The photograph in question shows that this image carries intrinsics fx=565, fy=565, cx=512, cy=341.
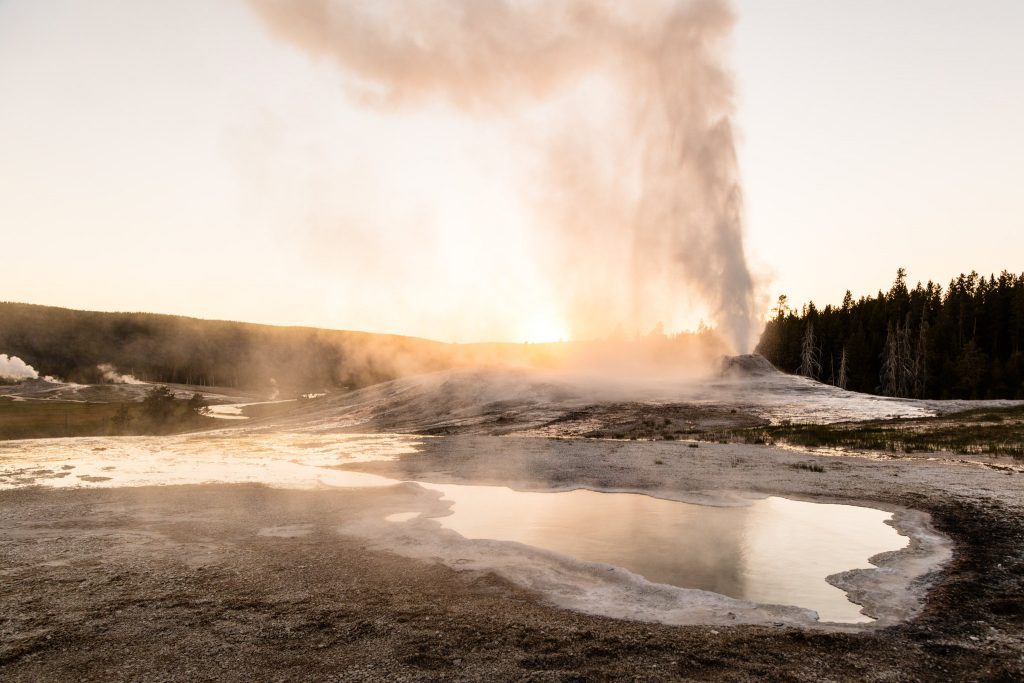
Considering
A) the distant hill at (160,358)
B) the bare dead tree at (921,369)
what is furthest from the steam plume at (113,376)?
the bare dead tree at (921,369)

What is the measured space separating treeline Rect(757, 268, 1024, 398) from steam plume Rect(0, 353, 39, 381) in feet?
567

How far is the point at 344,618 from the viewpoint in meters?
6.97

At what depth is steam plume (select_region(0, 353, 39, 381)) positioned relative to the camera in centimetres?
14025

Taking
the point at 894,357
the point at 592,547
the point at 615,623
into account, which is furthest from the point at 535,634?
the point at 894,357

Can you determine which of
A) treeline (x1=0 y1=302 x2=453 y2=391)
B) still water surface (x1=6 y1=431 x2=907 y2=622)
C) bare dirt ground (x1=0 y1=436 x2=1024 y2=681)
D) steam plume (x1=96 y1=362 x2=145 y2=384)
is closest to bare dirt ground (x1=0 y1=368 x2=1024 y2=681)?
bare dirt ground (x1=0 y1=436 x2=1024 y2=681)

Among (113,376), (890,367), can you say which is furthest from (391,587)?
(113,376)

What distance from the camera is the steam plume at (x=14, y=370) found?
140250 millimetres

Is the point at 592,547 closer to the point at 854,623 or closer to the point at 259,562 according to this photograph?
the point at 854,623

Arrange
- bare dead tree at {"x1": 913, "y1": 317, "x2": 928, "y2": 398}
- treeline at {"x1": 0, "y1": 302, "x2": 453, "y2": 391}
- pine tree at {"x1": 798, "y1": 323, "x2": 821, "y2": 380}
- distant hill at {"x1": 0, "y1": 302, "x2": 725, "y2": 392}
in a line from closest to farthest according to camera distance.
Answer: bare dead tree at {"x1": 913, "y1": 317, "x2": 928, "y2": 398}
pine tree at {"x1": 798, "y1": 323, "x2": 821, "y2": 380}
distant hill at {"x1": 0, "y1": 302, "x2": 725, "y2": 392}
treeline at {"x1": 0, "y1": 302, "x2": 453, "y2": 391}

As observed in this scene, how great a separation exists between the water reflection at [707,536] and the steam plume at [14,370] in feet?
566

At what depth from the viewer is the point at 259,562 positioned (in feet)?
30.1

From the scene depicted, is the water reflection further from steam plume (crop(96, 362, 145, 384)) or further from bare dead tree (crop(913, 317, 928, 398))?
steam plume (crop(96, 362, 145, 384))

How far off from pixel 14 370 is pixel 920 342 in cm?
19553

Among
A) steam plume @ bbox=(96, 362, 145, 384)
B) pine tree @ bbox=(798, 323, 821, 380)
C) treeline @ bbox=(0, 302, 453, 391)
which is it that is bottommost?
steam plume @ bbox=(96, 362, 145, 384)
